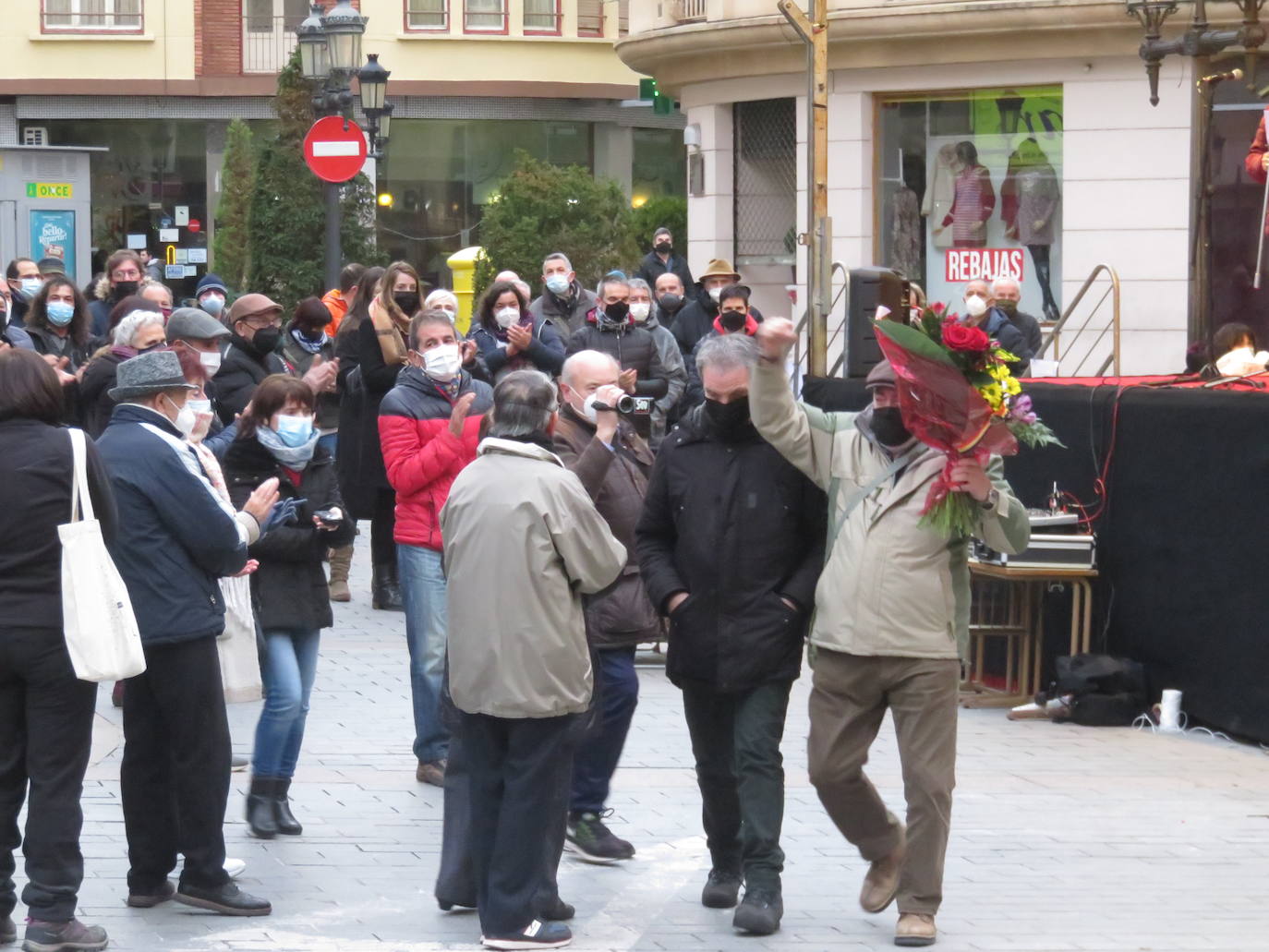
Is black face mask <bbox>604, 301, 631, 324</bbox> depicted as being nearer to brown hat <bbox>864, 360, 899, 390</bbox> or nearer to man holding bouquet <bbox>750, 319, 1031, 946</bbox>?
man holding bouquet <bbox>750, 319, 1031, 946</bbox>

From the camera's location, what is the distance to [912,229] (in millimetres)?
21828

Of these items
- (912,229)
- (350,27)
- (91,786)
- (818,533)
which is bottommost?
(91,786)

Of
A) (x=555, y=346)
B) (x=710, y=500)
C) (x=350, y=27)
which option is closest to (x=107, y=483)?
(x=710, y=500)

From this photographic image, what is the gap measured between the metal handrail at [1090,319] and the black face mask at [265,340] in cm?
996

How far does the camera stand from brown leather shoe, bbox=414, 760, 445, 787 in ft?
27.4

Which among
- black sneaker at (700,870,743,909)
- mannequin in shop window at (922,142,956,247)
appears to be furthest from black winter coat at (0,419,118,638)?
mannequin in shop window at (922,142,956,247)

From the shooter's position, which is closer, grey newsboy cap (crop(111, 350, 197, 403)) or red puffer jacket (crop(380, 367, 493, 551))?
grey newsboy cap (crop(111, 350, 197, 403))

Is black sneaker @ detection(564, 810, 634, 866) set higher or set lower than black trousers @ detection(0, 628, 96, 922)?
lower

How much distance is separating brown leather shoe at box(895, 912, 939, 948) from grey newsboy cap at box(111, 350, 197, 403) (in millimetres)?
2898

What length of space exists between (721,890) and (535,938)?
784 millimetres

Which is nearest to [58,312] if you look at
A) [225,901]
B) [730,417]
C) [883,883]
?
[225,901]

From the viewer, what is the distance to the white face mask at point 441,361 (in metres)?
8.30

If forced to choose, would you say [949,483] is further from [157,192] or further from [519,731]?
[157,192]

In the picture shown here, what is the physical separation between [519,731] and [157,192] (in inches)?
1380
